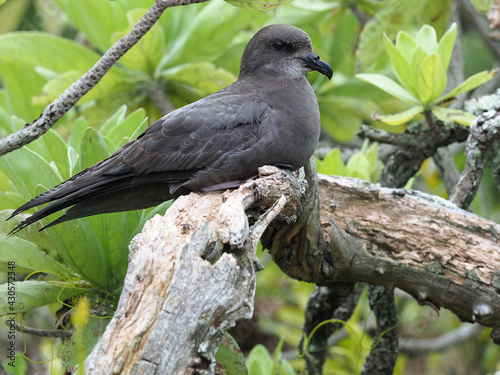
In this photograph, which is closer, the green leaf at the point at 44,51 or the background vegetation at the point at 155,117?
the background vegetation at the point at 155,117

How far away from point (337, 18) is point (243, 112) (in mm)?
1774

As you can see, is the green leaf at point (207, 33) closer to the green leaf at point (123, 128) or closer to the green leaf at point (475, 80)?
the green leaf at point (123, 128)

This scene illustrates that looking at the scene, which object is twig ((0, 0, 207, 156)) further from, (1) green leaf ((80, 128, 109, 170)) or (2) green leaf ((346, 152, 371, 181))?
(2) green leaf ((346, 152, 371, 181))

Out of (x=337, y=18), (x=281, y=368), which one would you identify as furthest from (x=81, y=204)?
(x=337, y=18)

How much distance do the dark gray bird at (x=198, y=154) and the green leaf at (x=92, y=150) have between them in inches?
1.5

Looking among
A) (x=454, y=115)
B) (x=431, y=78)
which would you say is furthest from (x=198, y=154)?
(x=454, y=115)

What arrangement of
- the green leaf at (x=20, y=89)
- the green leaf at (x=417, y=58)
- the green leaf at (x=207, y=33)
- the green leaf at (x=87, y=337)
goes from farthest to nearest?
the green leaf at (x=20, y=89) < the green leaf at (x=207, y=33) < the green leaf at (x=417, y=58) < the green leaf at (x=87, y=337)

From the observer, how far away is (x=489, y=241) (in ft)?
8.36

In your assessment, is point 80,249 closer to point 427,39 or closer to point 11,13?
point 427,39

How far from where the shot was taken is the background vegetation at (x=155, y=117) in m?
2.46

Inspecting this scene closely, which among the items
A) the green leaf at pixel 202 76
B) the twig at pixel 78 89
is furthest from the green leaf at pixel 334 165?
the twig at pixel 78 89

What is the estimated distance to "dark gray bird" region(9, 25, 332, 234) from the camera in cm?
246

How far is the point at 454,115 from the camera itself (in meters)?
2.91

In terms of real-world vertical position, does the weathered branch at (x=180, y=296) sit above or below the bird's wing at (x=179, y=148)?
below
